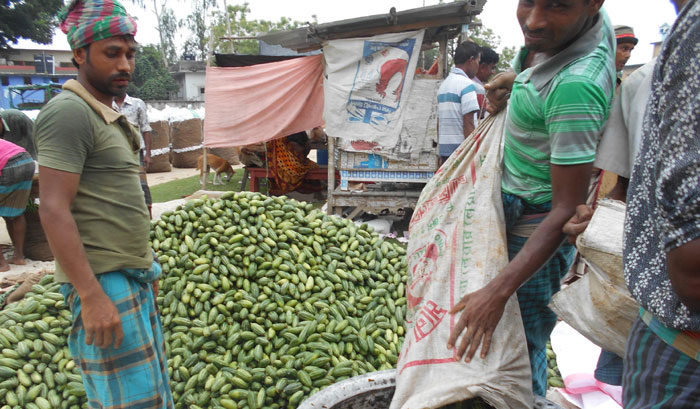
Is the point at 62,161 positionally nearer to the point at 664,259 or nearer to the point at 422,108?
the point at 664,259

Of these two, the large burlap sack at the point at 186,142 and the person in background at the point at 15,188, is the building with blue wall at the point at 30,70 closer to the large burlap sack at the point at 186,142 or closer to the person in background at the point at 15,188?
the large burlap sack at the point at 186,142

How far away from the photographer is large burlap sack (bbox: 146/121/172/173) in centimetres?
1267

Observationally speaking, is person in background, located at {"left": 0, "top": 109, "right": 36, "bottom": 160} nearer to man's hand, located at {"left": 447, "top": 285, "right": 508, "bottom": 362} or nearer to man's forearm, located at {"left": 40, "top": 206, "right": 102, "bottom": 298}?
man's forearm, located at {"left": 40, "top": 206, "right": 102, "bottom": 298}

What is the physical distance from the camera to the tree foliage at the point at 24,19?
22.6m

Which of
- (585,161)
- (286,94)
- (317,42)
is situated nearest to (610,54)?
(585,161)

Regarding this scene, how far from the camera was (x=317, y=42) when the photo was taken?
6773mm

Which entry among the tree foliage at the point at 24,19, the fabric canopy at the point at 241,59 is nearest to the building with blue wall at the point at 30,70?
the tree foliage at the point at 24,19

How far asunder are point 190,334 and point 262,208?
1353mm

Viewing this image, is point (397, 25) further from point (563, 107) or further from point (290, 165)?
point (563, 107)

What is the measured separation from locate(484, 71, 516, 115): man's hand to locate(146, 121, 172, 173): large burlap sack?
40.3ft

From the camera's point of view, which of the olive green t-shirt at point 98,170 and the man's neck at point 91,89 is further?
the man's neck at point 91,89

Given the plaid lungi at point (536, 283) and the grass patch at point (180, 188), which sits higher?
the plaid lungi at point (536, 283)

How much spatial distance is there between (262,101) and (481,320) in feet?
21.7

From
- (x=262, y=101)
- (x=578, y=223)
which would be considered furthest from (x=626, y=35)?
(x=262, y=101)
